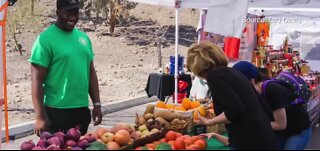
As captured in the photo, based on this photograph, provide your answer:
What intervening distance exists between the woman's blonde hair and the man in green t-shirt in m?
1.08

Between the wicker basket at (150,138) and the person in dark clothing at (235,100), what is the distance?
630 mm

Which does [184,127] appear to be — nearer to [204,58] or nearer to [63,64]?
[63,64]

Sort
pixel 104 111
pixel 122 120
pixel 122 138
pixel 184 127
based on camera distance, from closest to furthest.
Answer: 1. pixel 122 138
2. pixel 184 127
3. pixel 122 120
4. pixel 104 111

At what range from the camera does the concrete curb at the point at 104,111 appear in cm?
813

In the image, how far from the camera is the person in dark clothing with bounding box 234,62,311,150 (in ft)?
12.4

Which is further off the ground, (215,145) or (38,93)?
(38,93)

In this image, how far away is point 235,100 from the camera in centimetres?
320

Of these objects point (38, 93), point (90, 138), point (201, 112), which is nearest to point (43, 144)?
point (90, 138)

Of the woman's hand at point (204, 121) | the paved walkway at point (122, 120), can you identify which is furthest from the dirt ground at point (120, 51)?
the woman's hand at point (204, 121)

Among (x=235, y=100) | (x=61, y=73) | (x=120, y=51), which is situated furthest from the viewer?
(x=120, y=51)

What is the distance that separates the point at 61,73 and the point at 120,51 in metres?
14.7

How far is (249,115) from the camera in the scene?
327cm

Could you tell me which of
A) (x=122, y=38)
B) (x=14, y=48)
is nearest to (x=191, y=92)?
(x=14, y=48)

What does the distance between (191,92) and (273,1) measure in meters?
2.04
